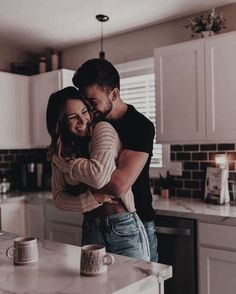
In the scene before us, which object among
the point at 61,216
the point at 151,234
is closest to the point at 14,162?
the point at 61,216

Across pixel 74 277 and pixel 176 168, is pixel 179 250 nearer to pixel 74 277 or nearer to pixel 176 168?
pixel 176 168

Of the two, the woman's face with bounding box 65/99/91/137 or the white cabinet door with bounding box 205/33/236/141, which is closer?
the woman's face with bounding box 65/99/91/137

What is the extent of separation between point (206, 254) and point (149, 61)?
1801mm

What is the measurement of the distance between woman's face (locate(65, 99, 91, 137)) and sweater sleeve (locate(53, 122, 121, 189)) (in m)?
0.06

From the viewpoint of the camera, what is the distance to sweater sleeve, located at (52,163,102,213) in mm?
1489

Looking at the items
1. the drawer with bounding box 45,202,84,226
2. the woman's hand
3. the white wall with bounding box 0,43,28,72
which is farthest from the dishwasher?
the white wall with bounding box 0,43,28,72

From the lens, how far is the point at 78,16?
315 centimetres

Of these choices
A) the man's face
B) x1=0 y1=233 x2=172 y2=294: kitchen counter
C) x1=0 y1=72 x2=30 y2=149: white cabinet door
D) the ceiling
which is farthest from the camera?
x1=0 y1=72 x2=30 y2=149: white cabinet door

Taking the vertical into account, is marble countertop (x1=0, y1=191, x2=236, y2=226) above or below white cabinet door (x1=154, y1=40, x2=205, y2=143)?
below

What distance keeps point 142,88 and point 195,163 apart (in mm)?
878

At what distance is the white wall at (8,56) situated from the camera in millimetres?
4046

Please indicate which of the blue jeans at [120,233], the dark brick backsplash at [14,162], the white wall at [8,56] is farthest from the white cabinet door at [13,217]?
the blue jeans at [120,233]

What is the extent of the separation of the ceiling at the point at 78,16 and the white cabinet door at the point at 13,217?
1638 millimetres

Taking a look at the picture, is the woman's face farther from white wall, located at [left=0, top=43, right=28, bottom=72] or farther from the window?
white wall, located at [left=0, top=43, right=28, bottom=72]
